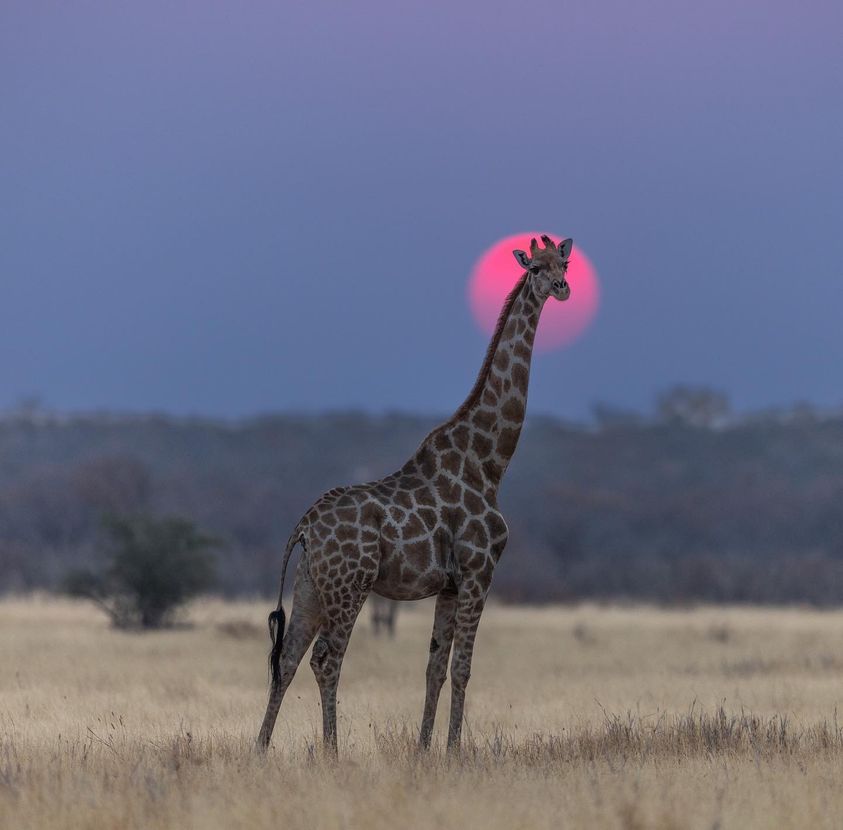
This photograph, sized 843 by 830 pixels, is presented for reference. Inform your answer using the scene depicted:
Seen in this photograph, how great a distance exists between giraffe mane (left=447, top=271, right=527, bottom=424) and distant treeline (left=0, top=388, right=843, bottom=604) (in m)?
23.4

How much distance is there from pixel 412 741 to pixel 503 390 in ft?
9.26

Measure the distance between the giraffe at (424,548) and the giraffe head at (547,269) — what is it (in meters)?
0.02

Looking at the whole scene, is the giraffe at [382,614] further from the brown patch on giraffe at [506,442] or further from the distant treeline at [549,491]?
the brown patch on giraffe at [506,442]

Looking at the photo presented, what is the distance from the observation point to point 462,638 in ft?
33.9

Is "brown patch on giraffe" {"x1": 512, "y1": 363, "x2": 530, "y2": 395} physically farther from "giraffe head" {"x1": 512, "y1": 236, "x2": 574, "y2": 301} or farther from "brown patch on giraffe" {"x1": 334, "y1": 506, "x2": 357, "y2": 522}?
"brown patch on giraffe" {"x1": 334, "y1": 506, "x2": 357, "y2": 522}

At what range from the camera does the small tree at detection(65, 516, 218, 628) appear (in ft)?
92.6

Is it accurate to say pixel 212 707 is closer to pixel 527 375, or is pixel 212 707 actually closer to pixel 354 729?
pixel 354 729

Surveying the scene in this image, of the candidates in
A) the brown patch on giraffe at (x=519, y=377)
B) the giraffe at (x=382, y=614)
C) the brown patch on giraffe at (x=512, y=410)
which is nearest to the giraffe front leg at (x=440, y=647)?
the brown patch on giraffe at (x=512, y=410)

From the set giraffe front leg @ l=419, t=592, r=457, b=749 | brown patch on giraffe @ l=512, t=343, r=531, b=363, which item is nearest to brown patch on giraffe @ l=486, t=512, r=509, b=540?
giraffe front leg @ l=419, t=592, r=457, b=749

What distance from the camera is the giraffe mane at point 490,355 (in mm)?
10836

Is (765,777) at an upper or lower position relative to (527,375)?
lower

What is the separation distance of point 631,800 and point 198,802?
2553 millimetres

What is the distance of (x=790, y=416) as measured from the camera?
113 meters

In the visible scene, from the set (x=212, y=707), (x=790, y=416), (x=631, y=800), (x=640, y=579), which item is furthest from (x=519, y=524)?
(x=631, y=800)
